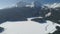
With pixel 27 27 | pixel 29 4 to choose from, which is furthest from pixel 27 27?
pixel 29 4

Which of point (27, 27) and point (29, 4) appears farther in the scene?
point (29, 4)

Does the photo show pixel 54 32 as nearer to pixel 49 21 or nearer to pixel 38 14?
pixel 49 21

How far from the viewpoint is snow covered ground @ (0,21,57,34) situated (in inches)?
119

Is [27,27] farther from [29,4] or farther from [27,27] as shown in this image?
[29,4]

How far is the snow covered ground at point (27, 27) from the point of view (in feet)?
9.95

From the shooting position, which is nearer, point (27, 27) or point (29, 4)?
point (27, 27)

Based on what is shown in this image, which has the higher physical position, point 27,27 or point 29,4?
point 29,4

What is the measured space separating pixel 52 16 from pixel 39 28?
66 centimetres

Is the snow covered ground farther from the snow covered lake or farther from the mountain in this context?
the mountain

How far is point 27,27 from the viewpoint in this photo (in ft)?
10.8

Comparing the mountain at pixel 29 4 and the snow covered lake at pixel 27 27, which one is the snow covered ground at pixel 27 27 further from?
the mountain at pixel 29 4

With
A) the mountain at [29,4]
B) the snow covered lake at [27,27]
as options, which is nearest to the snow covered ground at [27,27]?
the snow covered lake at [27,27]

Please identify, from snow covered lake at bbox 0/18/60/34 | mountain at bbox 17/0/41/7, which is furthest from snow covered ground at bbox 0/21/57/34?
mountain at bbox 17/0/41/7

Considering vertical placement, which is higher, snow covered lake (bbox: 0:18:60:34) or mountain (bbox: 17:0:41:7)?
mountain (bbox: 17:0:41:7)
